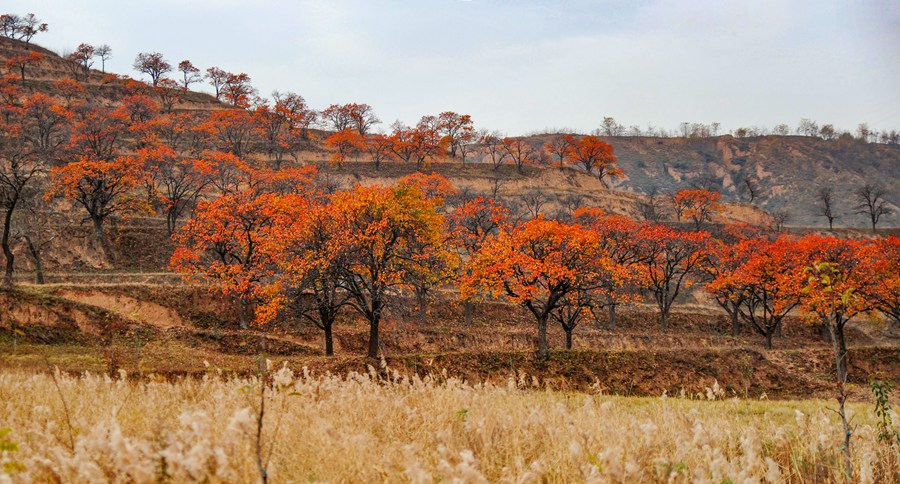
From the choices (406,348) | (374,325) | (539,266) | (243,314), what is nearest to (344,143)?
(243,314)

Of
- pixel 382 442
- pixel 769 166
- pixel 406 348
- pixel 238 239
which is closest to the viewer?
pixel 382 442

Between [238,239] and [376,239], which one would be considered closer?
[376,239]

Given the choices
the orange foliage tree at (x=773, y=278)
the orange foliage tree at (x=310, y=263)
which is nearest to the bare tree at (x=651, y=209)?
the orange foliage tree at (x=773, y=278)

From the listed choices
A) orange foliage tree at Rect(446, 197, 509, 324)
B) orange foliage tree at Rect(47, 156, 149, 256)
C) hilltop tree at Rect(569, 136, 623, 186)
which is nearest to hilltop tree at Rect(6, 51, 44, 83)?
orange foliage tree at Rect(47, 156, 149, 256)

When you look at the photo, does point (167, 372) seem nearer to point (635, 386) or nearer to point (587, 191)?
point (635, 386)

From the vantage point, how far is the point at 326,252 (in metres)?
29.3

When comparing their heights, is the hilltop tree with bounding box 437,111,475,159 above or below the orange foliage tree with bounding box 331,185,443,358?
above

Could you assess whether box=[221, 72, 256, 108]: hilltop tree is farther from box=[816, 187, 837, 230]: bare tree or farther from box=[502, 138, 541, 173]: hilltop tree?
box=[816, 187, 837, 230]: bare tree

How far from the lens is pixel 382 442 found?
20.4 feet

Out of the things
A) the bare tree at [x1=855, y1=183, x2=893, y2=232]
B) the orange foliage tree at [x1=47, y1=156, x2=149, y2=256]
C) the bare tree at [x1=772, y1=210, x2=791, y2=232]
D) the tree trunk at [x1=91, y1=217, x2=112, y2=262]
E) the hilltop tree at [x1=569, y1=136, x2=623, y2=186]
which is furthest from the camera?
the hilltop tree at [x1=569, y1=136, x2=623, y2=186]

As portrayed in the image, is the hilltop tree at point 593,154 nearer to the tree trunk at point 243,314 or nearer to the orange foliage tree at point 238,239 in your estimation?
the orange foliage tree at point 238,239

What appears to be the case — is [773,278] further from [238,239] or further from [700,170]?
[700,170]

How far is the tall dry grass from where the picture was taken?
3.75 metres

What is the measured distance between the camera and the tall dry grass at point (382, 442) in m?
3.75
